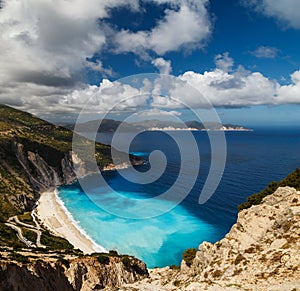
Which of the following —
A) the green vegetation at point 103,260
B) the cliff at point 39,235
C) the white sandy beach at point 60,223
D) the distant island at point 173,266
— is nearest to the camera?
the distant island at point 173,266

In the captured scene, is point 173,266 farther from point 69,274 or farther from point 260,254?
point 260,254

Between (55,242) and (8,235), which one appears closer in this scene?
(8,235)

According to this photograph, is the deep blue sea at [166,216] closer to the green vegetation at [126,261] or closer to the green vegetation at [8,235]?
the green vegetation at [126,261]

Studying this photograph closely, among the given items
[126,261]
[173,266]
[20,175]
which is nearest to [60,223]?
[20,175]

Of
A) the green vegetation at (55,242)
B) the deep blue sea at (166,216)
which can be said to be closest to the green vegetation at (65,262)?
the green vegetation at (55,242)

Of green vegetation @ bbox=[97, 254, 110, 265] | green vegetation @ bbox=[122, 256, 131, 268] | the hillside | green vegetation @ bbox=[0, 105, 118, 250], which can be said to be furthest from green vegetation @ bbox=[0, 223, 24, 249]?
green vegetation @ bbox=[122, 256, 131, 268]

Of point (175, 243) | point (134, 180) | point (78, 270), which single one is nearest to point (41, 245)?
point (78, 270)
